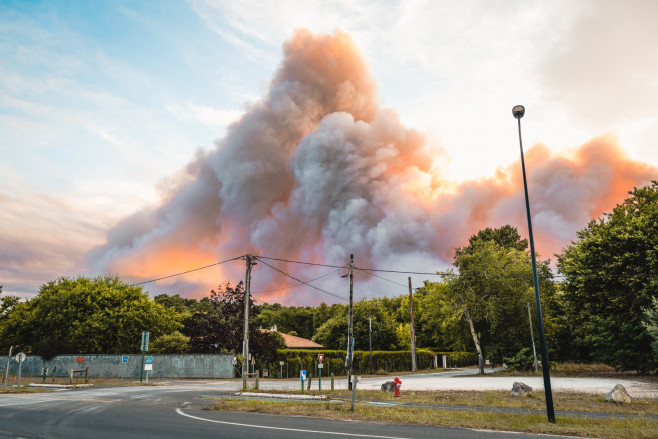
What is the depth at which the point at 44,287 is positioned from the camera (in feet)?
193

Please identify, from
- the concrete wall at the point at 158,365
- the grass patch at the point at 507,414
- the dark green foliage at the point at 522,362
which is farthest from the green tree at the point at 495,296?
the grass patch at the point at 507,414

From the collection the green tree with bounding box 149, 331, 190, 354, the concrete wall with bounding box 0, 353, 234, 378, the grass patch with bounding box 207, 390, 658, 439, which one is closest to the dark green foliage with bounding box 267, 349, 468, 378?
A: the concrete wall with bounding box 0, 353, 234, 378

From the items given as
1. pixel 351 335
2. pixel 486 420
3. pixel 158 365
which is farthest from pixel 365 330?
pixel 486 420

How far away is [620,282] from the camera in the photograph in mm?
33656

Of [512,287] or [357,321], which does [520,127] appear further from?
[357,321]

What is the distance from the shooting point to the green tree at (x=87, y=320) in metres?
51.6

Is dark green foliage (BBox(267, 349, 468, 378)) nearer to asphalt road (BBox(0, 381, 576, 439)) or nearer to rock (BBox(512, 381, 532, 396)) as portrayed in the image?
rock (BBox(512, 381, 532, 396))

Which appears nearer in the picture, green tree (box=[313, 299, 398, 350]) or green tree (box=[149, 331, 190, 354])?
green tree (box=[149, 331, 190, 354])

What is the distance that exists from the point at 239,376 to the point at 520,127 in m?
38.5

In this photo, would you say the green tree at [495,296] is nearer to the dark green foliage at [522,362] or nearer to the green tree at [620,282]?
the dark green foliage at [522,362]

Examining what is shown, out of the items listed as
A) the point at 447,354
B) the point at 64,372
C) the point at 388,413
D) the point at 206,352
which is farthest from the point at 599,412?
the point at 447,354

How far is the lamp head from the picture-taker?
15.1 m

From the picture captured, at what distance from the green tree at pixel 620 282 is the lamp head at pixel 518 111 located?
21.9 m

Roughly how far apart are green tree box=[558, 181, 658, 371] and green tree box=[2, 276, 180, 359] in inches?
1816
